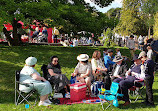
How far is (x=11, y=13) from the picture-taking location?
1227 cm

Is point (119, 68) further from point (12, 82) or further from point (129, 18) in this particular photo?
point (129, 18)

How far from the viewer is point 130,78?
6.47m

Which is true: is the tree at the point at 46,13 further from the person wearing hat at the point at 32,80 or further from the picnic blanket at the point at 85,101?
the picnic blanket at the point at 85,101

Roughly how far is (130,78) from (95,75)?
62.6 inches

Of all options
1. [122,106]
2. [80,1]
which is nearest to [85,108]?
[122,106]

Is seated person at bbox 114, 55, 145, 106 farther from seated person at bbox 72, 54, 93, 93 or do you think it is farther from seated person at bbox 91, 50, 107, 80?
seated person at bbox 91, 50, 107, 80

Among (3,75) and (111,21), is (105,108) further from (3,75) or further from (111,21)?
(111,21)

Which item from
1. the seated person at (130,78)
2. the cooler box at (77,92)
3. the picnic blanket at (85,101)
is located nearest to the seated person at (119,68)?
the seated person at (130,78)

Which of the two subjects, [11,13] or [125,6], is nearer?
[11,13]

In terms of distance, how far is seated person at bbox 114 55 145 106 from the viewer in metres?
6.15

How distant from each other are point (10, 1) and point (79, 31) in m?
5.60

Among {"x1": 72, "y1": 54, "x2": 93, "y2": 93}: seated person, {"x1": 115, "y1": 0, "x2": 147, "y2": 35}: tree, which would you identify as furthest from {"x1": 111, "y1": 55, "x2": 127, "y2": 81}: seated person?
{"x1": 115, "y1": 0, "x2": 147, "y2": 35}: tree

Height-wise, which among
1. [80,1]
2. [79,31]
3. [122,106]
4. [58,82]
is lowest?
[122,106]

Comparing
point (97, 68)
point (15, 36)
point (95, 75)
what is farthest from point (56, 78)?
point (15, 36)
